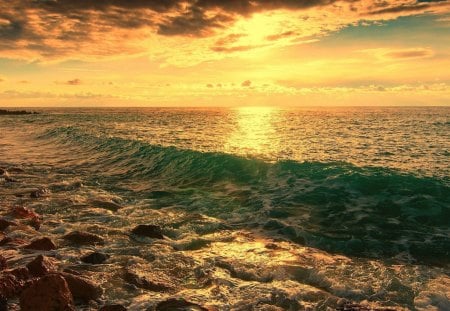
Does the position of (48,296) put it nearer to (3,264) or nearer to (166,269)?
(3,264)

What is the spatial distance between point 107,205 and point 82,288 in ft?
27.9

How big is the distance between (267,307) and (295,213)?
7688 millimetres

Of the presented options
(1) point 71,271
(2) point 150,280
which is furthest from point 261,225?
(1) point 71,271

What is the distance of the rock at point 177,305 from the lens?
23.9ft

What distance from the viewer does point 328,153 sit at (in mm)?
28438

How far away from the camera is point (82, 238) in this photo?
11141mm

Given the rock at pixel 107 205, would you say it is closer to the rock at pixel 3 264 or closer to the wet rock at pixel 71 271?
the rock at pixel 3 264

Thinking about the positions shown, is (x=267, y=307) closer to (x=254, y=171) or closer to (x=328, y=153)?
(x=254, y=171)

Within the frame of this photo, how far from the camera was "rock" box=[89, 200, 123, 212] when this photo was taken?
15545 mm

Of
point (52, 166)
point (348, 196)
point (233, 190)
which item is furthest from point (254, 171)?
point (52, 166)

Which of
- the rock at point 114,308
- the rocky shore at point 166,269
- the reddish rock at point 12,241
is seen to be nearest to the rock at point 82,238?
the rocky shore at point 166,269

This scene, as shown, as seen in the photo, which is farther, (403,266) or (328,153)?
(328,153)

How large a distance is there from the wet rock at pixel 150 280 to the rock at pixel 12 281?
2057 mm

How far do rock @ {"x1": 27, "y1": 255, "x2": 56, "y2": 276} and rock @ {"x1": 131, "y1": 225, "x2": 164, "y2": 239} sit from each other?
3.51 m
